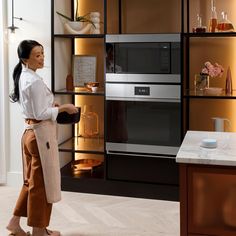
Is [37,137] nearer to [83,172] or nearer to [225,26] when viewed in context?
[83,172]

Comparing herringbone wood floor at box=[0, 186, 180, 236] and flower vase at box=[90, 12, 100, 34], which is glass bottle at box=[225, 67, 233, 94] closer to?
herringbone wood floor at box=[0, 186, 180, 236]

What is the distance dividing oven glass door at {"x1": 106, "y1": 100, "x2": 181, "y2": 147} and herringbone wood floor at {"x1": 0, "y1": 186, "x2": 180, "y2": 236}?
53 cm

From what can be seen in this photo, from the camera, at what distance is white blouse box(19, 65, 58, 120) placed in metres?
2.71

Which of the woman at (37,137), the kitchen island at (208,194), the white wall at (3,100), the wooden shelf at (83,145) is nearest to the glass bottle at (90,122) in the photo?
the wooden shelf at (83,145)

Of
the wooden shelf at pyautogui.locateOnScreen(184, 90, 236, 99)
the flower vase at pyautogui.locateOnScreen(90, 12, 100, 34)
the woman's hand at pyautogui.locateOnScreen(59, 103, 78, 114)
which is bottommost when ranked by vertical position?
the woman's hand at pyautogui.locateOnScreen(59, 103, 78, 114)

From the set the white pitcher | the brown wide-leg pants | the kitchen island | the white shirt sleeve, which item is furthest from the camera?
the white pitcher

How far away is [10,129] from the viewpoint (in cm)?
421

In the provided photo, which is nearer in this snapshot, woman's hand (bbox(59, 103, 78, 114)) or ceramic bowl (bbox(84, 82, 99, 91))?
woman's hand (bbox(59, 103, 78, 114))

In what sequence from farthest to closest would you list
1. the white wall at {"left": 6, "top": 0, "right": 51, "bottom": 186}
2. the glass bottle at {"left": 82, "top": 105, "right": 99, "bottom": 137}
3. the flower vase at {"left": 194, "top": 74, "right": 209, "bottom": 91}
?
the glass bottle at {"left": 82, "top": 105, "right": 99, "bottom": 137}, the white wall at {"left": 6, "top": 0, "right": 51, "bottom": 186}, the flower vase at {"left": 194, "top": 74, "right": 209, "bottom": 91}

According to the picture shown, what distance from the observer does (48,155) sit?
2.81 meters

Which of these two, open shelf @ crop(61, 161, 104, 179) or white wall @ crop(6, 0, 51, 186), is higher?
white wall @ crop(6, 0, 51, 186)

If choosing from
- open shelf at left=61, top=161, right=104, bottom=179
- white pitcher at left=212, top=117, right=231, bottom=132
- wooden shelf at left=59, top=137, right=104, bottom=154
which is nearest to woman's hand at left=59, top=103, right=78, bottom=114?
wooden shelf at left=59, top=137, right=104, bottom=154

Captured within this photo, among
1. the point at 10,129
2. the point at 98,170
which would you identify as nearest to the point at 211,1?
the point at 98,170

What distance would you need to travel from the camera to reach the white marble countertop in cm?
187
